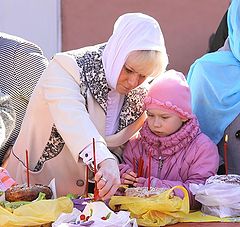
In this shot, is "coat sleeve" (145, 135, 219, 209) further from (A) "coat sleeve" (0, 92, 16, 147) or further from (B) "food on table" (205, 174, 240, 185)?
(A) "coat sleeve" (0, 92, 16, 147)

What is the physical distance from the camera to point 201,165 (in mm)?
2438

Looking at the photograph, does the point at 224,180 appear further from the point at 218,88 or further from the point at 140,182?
the point at 218,88

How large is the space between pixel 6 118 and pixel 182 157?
0.71 m

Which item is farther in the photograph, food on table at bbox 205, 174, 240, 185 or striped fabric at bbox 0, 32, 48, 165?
striped fabric at bbox 0, 32, 48, 165

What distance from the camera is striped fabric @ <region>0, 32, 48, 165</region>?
9.29 ft

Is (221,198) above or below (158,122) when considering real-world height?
below

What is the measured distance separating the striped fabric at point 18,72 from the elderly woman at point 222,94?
65 centimetres

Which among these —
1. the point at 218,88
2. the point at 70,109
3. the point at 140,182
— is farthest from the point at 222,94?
the point at 70,109

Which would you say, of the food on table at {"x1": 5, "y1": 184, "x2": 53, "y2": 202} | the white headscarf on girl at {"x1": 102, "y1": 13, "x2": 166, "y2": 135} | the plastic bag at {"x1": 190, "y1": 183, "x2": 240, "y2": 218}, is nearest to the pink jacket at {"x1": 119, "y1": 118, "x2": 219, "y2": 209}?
the plastic bag at {"x1": 190, "y1": 183, "x2": 240, "y2": 218}

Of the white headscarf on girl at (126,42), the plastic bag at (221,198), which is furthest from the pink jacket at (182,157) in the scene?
the white headscarf on girl at (126,42)

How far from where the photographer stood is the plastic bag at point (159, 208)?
2.17 metres

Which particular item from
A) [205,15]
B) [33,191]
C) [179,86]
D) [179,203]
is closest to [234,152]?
[179,86]

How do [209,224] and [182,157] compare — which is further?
[182,157]

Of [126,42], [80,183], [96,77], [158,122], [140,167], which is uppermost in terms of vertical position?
[126,42]
